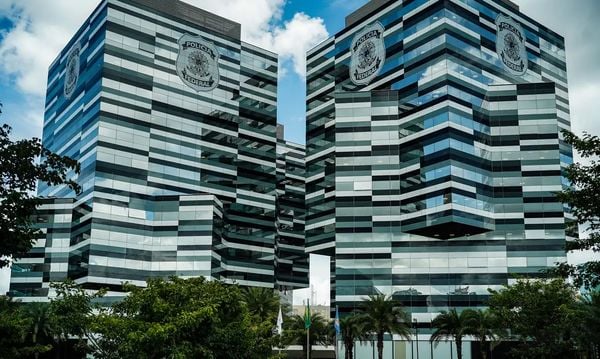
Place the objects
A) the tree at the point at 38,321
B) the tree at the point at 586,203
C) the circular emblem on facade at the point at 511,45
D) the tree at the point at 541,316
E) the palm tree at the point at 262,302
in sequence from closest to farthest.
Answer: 1. the tree at the point at 586,203
2. the tree at the point at 541,316
3. the tree at the point at 38,321
4. the palm tree at the point at 262,302
5. the circular emblem on facade at the point at 511,45

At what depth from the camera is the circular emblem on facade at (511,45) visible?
385 feet

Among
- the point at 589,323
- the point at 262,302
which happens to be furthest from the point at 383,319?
the point at 589,323

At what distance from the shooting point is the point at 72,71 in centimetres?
12775

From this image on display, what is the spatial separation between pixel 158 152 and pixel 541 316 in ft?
238

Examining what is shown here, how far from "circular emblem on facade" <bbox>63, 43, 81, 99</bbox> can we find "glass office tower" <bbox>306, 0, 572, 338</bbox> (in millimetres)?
46871

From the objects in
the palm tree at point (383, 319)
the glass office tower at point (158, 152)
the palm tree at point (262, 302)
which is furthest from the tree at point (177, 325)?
the glass office tower at point (158, 152)

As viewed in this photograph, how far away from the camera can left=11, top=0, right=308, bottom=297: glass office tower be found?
365 feet

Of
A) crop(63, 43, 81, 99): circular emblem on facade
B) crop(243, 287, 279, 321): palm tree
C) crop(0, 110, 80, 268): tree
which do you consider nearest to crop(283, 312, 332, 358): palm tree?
crop(243, 287, 279, 321): palm tree

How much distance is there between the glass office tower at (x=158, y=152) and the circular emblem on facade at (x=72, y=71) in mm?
377

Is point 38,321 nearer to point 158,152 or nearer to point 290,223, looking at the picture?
point 158,152

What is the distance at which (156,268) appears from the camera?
112 meters

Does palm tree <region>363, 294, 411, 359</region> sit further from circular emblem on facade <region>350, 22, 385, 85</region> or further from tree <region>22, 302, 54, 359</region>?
circular emblem on facade <region>350, 22, 385, 85</region>

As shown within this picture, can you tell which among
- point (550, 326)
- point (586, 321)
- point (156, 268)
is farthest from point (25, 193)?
point (156, 268)

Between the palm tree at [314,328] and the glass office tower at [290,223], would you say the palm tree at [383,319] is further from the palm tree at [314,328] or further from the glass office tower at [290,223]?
the glass office tower at [290,223]
